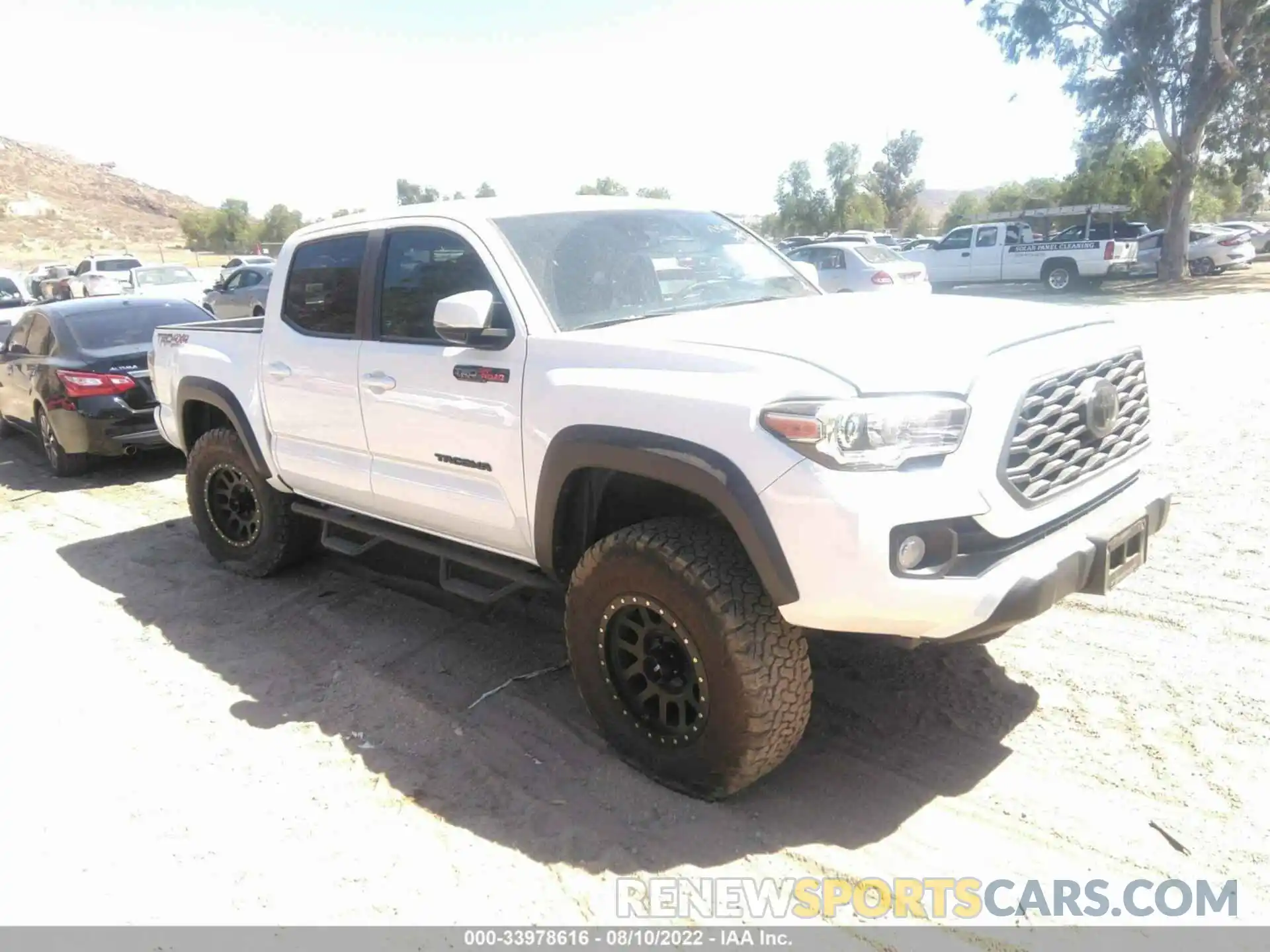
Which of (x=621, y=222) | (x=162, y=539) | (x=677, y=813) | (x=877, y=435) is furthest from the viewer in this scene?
(x=162, y=539)

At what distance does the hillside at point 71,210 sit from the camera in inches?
2496

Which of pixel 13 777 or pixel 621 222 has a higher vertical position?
pixel 621 222

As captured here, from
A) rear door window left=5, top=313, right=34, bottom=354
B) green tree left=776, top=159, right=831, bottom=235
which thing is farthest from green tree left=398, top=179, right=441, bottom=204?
rear door window left=5, top=313, right=34, bottom=354

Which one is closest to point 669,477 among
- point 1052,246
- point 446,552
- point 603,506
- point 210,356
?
point 603,506

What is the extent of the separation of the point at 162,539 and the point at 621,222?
14.8 ft

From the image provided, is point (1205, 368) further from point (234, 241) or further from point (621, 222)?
point (234, 241)

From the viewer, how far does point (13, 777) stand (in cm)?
364

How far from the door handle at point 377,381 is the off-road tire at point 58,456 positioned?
565 cm

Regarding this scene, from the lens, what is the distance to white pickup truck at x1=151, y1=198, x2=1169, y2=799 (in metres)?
2.74

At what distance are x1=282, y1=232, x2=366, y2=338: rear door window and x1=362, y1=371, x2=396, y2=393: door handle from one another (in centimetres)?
31

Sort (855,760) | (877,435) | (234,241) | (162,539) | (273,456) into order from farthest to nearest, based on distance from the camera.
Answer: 1. (234,241)
2. (162,539)
3. (273,456)
4. (855,760)
5. (877,435)

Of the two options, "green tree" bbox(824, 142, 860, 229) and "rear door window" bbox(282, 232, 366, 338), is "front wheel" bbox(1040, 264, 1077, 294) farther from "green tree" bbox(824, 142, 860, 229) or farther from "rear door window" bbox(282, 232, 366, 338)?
"green tree" bbox(824, 142, 860, 229)

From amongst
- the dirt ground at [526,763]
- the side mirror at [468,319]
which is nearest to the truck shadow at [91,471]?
the dirt ground at [526,763]
